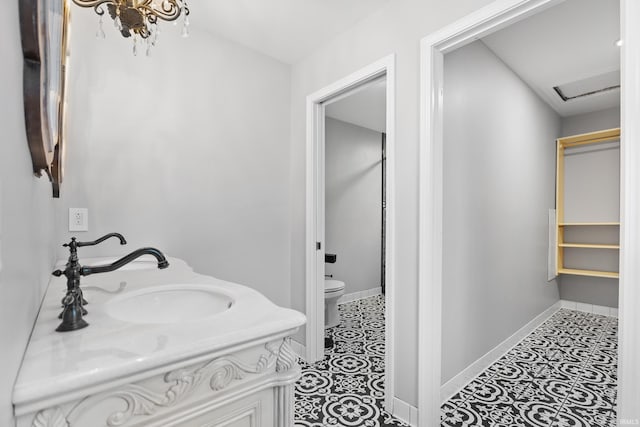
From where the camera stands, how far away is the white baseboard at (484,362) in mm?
2035

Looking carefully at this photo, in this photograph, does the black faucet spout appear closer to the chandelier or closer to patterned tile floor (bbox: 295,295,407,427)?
the chandelier

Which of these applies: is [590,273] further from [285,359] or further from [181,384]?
[181,384]

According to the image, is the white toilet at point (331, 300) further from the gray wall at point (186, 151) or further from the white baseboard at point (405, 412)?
the white baseboard at point (405, 412)

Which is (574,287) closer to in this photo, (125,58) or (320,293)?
(320,293)

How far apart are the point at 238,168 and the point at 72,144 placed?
1011 millimetres

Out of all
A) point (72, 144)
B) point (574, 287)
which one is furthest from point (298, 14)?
point (574, 287)

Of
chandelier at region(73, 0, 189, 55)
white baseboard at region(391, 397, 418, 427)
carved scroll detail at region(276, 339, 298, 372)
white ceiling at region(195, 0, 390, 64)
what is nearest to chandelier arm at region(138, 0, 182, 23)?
chandelier at region(73, 0, 189, 55)

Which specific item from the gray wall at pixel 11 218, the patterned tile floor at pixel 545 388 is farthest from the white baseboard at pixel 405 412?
the gray wall at pixel 11 218

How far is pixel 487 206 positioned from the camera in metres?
2.43

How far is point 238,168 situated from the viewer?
2.47 m

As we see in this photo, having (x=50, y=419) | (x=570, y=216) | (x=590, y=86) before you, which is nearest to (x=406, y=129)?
(x=50, y=419)

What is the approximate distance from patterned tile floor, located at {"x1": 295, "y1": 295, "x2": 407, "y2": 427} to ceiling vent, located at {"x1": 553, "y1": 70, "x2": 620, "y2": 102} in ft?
10.2

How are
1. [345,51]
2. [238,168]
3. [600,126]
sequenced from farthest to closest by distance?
1. [600,126]
2. [238,168]
3. [345,51]

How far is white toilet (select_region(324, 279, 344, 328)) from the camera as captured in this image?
2.97 m
